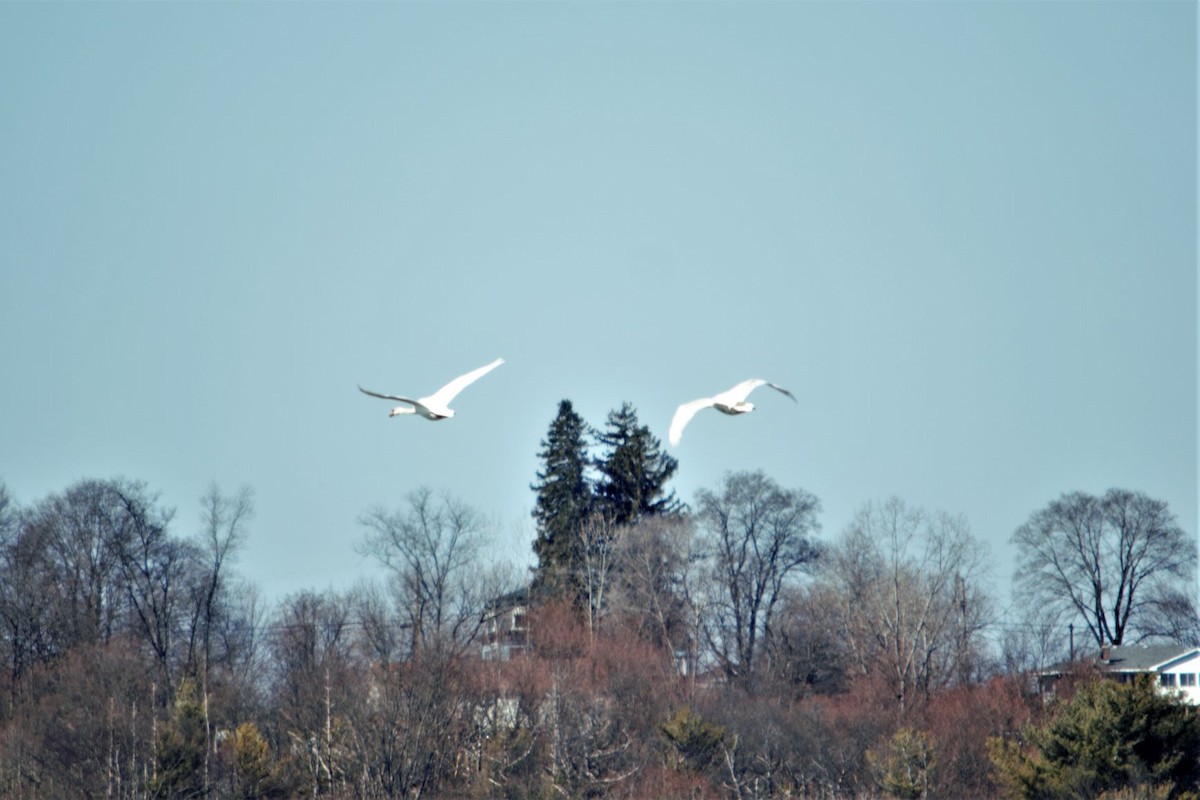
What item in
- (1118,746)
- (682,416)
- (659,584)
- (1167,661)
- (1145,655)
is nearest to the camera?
(682,416)

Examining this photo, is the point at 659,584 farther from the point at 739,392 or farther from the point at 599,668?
the point at 739,392

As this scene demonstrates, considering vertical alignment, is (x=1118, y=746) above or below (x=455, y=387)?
below

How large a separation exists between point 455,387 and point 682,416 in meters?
4.92

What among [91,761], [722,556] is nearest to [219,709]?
[91,761]

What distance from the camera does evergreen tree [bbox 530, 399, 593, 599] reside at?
73.9 metres

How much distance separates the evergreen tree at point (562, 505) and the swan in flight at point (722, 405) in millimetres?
46461

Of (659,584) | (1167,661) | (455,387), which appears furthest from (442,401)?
(1167,661)

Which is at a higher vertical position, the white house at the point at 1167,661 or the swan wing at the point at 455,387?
the swan wing at the point at 455,387

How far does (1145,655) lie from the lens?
7619cm

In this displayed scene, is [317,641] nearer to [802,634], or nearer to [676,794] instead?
[802,634]

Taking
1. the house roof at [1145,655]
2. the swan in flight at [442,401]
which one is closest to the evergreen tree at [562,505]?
the house roof at [1145,655]

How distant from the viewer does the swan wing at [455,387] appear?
27.8 meters

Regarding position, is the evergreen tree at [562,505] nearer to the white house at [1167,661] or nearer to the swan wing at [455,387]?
the white house at [1167,661]

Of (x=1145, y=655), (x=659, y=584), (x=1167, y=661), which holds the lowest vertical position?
(x=1167, y=661)
